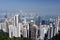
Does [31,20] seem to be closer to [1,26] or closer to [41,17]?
[41,17]

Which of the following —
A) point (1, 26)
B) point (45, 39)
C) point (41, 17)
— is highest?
point (41, 17)

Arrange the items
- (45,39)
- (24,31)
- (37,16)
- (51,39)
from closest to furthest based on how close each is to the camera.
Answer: (51,39) < (45,39) < (24,31) < (37,16)

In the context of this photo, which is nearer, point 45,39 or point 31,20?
point 45,39

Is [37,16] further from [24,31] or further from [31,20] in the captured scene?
[24,31]

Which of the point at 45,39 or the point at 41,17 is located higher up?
the point at 41,17

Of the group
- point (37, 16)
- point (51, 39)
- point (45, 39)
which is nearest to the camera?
point (51, 39)

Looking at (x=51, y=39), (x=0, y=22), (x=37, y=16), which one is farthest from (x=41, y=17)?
(x=0, y=22)
